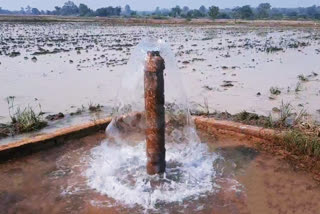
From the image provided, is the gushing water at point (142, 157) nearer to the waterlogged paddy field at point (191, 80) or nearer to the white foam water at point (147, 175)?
the white foam water at point (147, 175)

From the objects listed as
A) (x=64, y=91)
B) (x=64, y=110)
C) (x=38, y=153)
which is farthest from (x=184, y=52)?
(x=38, y=153)

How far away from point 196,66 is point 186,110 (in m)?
8.47

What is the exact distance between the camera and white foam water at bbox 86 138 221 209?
12.6 ft

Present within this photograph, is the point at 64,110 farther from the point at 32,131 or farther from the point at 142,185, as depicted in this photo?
the point at 142,185

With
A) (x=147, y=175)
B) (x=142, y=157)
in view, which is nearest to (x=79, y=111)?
Result: (x=142, y=157)

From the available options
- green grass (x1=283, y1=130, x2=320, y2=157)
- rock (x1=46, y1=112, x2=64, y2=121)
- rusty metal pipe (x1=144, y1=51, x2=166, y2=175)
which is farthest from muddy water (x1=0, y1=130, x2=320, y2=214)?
rock (x1=46, y1=112, x2=64, y2=121)

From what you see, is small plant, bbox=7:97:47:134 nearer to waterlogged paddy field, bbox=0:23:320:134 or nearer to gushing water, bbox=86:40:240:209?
waterlogged paddy field, bbox=0:23:320:134

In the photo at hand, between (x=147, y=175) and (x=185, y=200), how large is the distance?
1.87ft

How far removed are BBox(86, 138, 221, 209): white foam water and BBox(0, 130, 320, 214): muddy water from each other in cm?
10

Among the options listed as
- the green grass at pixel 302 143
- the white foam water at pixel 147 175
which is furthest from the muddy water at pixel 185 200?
the green grass at pixel 302 143

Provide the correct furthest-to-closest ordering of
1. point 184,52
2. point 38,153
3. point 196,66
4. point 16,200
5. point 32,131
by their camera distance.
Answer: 1. point 184,52
2. point 196,66
3. point 32,131
4. point 38,153
5. point 16,200

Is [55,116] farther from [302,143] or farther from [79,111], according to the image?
[302,143]

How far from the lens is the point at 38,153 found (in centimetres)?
477

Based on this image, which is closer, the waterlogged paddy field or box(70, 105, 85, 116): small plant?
box(70, 105, 85, 116): small plant
